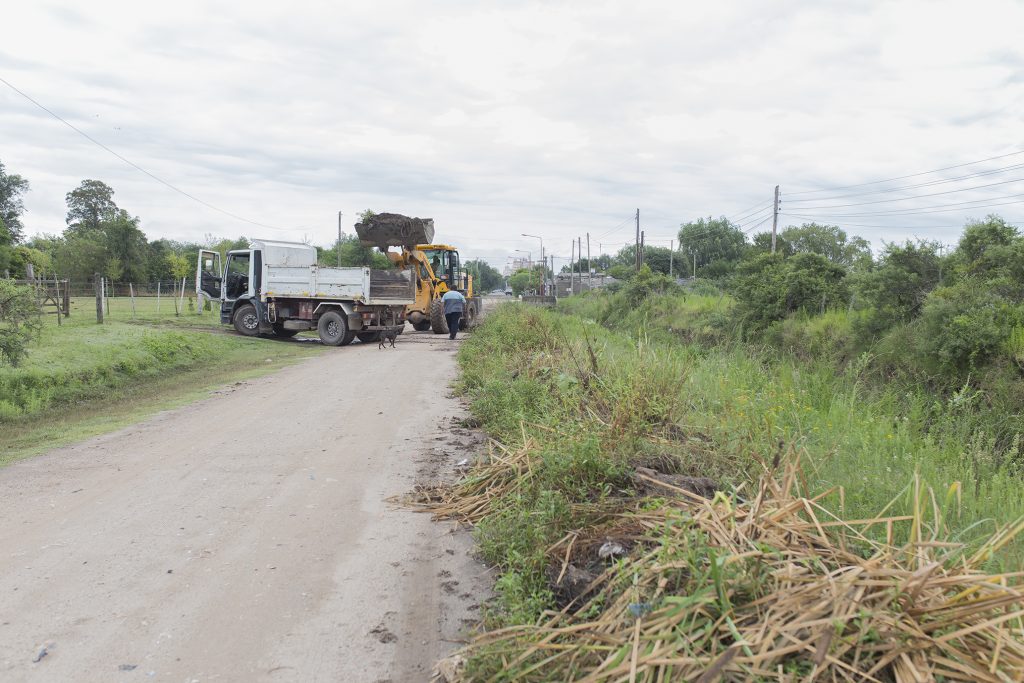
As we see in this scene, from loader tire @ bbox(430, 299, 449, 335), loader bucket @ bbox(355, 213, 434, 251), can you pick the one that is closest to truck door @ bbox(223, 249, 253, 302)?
loader bucket @ bbox(355, 213, 434, 251)

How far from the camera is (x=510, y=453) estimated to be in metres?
5.43

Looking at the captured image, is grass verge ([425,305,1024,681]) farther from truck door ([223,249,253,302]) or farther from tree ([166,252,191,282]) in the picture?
tree ([166,252,191,282])

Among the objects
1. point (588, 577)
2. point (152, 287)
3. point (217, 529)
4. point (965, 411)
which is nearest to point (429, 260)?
point (965, 411)

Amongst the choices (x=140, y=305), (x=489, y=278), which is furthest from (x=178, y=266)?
(x=489, y=278)

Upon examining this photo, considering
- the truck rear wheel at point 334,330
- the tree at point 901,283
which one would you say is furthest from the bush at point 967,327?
the truck rear wheel at point 334,330

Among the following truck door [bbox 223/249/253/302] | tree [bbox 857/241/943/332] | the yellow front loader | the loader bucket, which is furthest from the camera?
the yellow front loader

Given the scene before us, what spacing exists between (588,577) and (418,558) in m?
1.42

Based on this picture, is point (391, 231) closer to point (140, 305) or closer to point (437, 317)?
point (437, 317)

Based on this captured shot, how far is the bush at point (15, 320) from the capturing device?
A: 403 inches

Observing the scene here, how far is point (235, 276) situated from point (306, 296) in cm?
328

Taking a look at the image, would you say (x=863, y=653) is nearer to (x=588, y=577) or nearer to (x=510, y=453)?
(x=588, y=577)

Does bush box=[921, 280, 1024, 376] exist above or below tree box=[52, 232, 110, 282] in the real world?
Answer: below

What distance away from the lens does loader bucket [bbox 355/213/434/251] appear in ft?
73.9

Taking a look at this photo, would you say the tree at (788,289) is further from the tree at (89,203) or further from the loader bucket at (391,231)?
the tree at (89,203)
